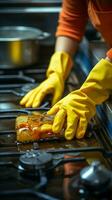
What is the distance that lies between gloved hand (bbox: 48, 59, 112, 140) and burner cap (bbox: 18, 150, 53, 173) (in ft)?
0.50

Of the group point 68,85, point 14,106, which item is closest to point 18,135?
point 14,106

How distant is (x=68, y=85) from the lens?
1447 mm

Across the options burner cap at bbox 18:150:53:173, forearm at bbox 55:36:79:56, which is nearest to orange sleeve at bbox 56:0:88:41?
forearm at bbox 55:36:79:56

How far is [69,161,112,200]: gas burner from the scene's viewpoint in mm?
818

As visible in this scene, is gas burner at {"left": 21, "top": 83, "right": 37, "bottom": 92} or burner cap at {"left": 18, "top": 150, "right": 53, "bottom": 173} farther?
gas burner at {"left": 21, "top": 83, "right": 37, "bottom": 92}

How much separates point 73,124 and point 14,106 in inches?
10.5

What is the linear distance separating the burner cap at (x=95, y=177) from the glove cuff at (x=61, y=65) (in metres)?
0.61

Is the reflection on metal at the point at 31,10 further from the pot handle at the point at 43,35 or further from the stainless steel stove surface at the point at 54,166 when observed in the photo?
the stainless steel stove surface at the point at 54,166

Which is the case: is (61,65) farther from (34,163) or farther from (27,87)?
(34,163)

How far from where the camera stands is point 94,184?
82 centimetres

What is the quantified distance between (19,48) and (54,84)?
24cm

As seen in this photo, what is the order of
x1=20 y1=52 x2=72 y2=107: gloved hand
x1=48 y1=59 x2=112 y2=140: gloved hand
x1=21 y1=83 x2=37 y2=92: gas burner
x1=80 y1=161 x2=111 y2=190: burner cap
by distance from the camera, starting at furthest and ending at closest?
1. x1=21 y1=83 x2=37 y2=92: gas burner
2. x1=20 y1=52 x2=72 y2=107: gloved hand
3. x1=48 y1=59 x2=112 y2=140: gloved hand
4. x1=80 y1=161 x2=111 y2=190: burner cap

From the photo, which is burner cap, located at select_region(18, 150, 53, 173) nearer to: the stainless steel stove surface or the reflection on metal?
the stainless steel stove surface

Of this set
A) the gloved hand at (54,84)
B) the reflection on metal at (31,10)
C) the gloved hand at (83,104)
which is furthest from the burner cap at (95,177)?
the reflection on metal at (31,10)
